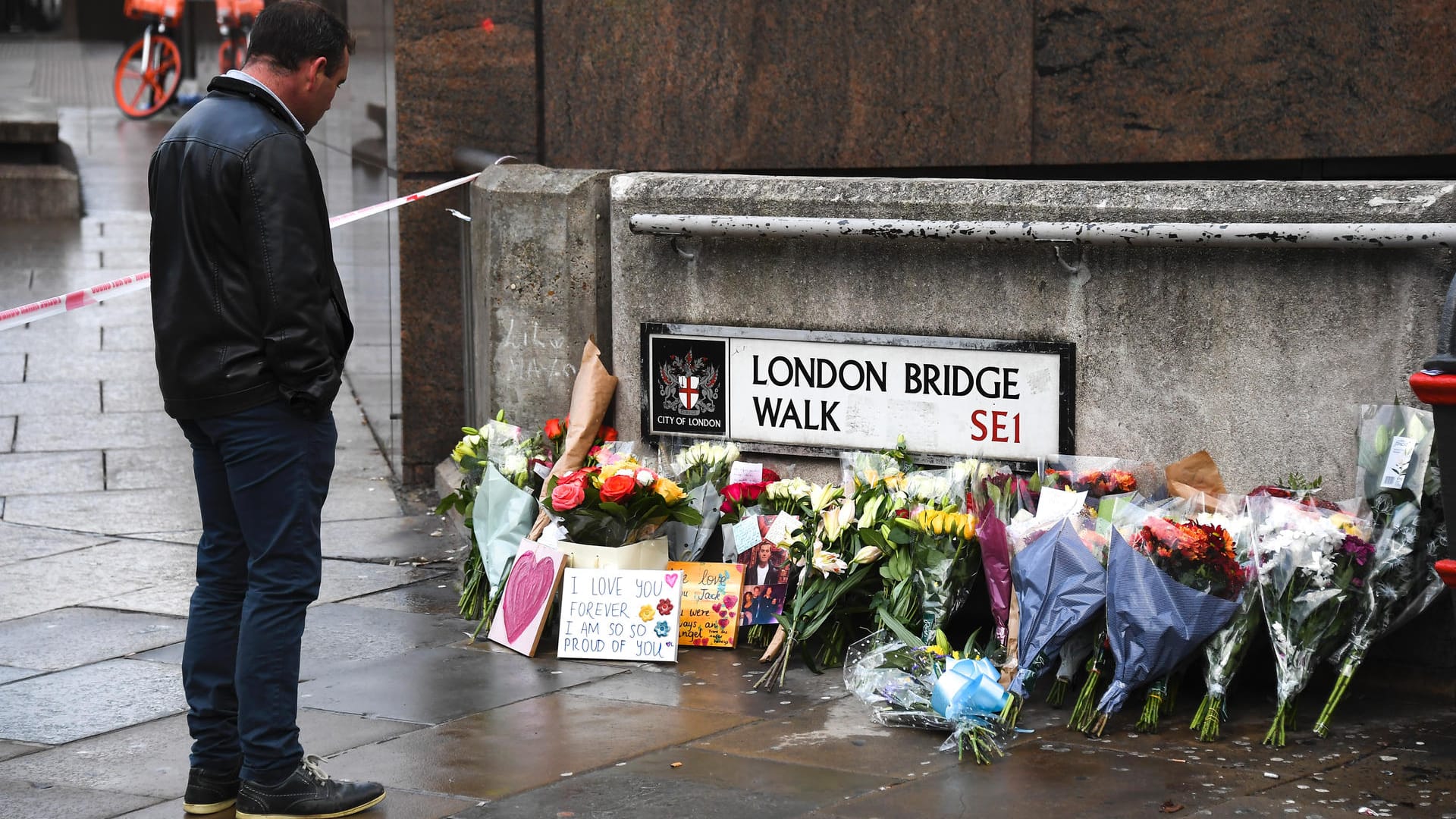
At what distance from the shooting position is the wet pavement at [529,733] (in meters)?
4.18

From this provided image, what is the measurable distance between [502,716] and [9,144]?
47.9ft

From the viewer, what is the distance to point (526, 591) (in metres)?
5.63

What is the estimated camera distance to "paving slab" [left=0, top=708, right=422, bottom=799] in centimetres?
442

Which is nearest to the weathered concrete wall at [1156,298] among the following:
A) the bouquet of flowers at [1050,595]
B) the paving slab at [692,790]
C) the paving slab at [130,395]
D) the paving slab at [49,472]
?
the bouquet of flowers at [1050,595]

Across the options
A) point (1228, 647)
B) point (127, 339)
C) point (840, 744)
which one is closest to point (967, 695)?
point (840, 744)

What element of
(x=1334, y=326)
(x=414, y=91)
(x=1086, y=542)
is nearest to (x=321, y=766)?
(x=1086, y=542)

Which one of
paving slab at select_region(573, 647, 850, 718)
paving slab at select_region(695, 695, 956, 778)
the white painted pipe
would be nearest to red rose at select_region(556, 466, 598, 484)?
paving slab at select_region(573, 647, 850, 718)

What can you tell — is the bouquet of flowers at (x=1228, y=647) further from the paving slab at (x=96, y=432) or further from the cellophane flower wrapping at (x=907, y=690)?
the paving slab at (x=96, y=432)

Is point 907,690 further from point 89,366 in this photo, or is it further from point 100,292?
point 89,366

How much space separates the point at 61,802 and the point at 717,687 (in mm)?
1858

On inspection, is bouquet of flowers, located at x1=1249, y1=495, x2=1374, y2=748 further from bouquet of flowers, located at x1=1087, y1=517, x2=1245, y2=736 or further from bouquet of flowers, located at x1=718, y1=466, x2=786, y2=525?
bouquet of flowers, located at x1=718, y1=466, x2=786, y2=525

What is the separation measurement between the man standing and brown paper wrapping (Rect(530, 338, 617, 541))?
1.86m

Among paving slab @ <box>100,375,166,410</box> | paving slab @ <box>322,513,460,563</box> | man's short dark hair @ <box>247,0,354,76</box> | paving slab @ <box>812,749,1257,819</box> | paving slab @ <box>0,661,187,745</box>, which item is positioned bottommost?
paving slab @ <box>812,749,1257,819</box>

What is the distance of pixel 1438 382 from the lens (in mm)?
3924
